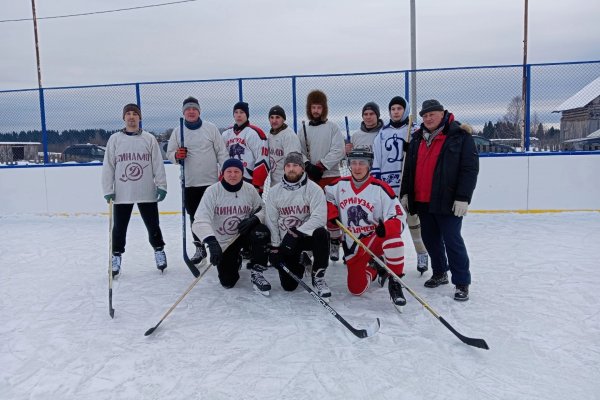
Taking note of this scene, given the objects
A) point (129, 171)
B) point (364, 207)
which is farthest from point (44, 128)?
point (364, 207)

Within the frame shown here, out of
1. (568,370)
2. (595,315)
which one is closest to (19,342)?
(568,370)

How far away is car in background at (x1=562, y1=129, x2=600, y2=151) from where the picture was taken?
246 inches

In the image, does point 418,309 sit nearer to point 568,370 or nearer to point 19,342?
point 568,370

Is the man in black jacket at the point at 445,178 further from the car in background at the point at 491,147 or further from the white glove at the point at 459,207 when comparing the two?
the car in background at the point at 491,147

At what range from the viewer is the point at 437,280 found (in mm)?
3441

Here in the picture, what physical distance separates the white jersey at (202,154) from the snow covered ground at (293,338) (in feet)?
2.74

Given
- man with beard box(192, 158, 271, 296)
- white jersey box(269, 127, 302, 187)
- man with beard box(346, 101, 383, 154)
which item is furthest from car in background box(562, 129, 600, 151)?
man with beard box(192, 158, 271, 296)

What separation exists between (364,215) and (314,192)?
39 cm

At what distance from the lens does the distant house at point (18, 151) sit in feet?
23.9

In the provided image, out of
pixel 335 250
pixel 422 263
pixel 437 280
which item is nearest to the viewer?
pixel 437 280

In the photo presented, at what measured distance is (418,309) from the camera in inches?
117

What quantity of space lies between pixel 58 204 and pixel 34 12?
1081 centimetres

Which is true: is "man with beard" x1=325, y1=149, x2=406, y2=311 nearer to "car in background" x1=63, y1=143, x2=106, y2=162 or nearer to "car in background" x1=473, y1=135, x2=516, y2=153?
"car in background" x1=473, y1=135, x2=516, y2=153

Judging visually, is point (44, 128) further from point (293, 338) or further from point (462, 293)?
point (462, 293)
